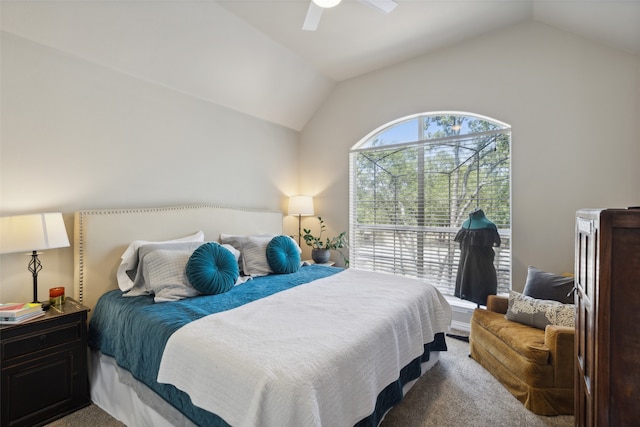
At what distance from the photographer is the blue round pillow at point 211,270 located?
2.22 metres

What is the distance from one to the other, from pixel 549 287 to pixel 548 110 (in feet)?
5.44

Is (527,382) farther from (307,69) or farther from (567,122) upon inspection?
(307,69)

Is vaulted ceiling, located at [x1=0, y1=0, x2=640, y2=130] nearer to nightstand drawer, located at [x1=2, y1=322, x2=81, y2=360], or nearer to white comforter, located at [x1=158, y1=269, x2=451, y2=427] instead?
nightstand drawer, located at [x1=2, y1=322, x2=81, y2=360]

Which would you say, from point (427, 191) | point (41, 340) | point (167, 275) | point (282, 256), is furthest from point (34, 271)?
point (427, 191)

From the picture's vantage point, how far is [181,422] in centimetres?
148

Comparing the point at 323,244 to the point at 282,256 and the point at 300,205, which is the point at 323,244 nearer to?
the point at 300,205

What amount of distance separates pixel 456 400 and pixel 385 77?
353cm

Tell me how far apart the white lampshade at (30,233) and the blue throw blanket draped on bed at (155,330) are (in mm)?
571

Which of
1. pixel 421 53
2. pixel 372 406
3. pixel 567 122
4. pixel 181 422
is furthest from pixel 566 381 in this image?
pixel 421 53

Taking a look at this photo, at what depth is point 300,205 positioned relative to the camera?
13.7ft

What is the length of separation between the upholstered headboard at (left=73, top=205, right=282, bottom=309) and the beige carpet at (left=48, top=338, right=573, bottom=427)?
2.89ft

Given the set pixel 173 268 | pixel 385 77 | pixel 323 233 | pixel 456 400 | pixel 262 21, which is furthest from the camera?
pixel 323 233

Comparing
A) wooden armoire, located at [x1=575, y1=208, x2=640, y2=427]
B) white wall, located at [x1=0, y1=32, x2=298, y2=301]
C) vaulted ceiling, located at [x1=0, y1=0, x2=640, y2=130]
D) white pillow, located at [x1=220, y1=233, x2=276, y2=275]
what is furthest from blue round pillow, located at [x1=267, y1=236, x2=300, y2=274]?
wooden armoire, located at [x1=575, y1=208, x2=640, y2=427]

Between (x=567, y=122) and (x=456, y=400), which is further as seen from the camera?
(x=567, y=122)
